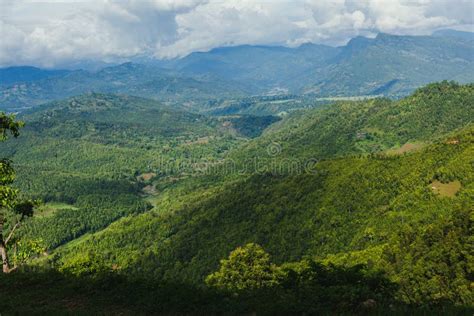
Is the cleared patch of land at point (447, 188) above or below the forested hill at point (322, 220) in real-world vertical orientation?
above

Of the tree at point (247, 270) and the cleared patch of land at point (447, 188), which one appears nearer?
the tree at point (247, 270)

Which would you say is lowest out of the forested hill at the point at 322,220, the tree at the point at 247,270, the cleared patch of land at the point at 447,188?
the forested hill at the point at 322,220

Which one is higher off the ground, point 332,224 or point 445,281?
point 445,281

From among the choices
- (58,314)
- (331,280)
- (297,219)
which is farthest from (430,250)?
(297,219)

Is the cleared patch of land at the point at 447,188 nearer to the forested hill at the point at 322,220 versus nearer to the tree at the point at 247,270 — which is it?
the forested hill at the point at 322,220

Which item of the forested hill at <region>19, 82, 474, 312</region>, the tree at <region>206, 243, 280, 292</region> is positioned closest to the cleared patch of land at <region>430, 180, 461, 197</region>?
the forested hill at <region>19, 82, 474, 312</region>

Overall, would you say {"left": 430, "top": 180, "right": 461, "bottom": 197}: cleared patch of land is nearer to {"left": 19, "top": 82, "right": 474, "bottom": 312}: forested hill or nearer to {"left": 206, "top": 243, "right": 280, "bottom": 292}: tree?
{"left": 19, "top": 82, "right": 474, "bottom": 312}: forested hill


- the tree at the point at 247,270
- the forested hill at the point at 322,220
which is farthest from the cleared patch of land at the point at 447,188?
the tree at the point at 247,270

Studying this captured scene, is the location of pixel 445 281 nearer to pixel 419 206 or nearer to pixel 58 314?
pixel 58 314

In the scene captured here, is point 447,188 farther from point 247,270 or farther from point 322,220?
point 247,270
